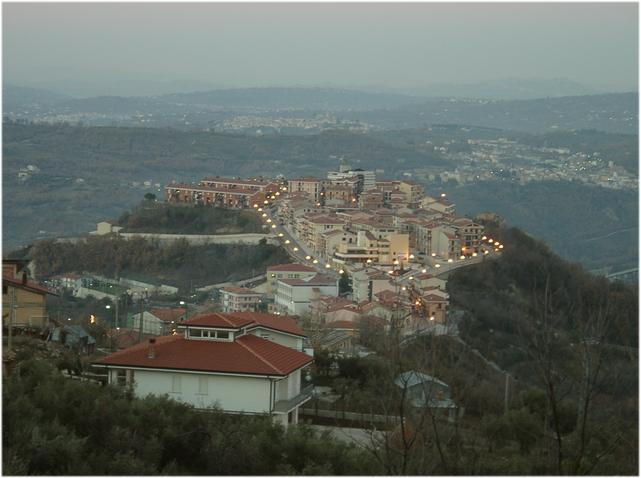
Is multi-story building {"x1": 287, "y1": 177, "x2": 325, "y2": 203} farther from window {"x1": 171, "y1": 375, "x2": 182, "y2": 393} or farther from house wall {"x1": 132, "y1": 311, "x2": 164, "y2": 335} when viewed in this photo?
window {"x1": 171, "y1": 375, "x2": 182, "y2": 393}

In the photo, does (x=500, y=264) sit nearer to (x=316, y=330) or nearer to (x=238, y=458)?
(x=316, y=330)

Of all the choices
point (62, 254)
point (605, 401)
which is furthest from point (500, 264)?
point (605, 401)

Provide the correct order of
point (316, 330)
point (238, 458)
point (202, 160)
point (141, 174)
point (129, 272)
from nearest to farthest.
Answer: point (238, 458) < point (316, 330) < point (129, 272) < point (141, 174) < point (202, 160)

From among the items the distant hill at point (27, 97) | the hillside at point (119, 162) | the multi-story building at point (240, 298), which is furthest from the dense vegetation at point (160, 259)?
the distant hill at point (27, 97)

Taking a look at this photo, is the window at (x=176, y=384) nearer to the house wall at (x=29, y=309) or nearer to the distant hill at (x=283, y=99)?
the house wall at (x=29, y=309)

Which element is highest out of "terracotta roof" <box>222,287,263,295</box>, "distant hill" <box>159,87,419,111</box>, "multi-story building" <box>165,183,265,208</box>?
"multi-story building" <box>165,183,265,208</box>

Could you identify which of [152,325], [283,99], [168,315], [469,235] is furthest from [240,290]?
[283,99]

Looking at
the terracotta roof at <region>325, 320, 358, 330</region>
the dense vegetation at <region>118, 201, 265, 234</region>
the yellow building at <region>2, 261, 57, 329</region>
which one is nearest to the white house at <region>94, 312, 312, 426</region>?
the yellow building at <region>2, 261, 57, 329</region>
